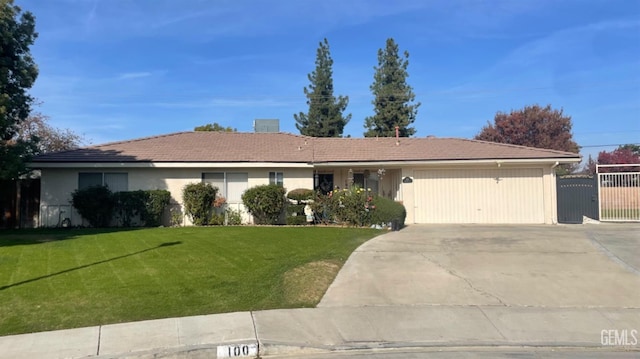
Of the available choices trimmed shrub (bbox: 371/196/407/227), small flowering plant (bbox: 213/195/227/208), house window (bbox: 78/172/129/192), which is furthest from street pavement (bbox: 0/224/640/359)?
house window (bbox: 78/172/129/192)

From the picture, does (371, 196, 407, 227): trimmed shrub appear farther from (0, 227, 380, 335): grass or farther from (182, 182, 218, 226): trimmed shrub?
(182, 182, 218, 226): trimmed shrub

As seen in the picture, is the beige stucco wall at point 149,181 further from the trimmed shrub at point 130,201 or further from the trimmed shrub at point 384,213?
the trimmed shrub at point 384,213

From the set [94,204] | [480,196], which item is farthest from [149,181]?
[480,196]

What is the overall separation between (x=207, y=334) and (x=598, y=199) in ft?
61.2

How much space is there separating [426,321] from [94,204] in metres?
14.8

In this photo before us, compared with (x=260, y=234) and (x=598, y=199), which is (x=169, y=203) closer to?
(x=260, y=234)

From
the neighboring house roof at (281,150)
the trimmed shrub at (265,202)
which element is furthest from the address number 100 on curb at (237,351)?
the neighboring house roof at (281,150)

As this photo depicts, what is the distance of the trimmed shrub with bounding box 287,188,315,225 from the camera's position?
729 inches

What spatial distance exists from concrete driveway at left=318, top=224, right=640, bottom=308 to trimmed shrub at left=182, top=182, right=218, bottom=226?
778 cm

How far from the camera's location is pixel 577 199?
65.5 feet

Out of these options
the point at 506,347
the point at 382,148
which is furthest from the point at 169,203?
the point at 506,347

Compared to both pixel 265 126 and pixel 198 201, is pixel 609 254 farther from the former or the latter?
pixel 265 126

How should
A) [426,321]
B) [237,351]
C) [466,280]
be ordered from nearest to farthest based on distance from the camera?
[237,351]
[426,321]
[466,280]

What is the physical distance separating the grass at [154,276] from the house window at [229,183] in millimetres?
5462
